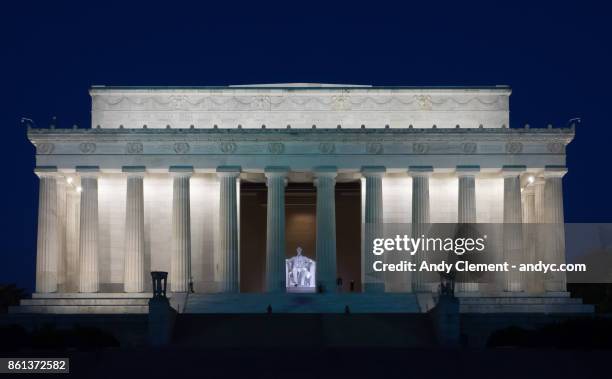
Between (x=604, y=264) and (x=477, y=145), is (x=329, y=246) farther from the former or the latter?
(x=604, y=264)

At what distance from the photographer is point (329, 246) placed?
73312mm

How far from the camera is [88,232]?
72.6 m

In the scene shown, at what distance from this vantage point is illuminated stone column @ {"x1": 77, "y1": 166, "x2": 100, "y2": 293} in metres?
72.6

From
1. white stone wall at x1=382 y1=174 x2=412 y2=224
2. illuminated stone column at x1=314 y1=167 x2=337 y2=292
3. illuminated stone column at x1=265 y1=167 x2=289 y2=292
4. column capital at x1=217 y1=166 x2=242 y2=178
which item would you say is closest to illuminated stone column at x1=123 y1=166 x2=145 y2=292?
column capital at x1=217 y1=166 x2=242 y2=178

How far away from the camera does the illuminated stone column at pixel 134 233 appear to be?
238ft

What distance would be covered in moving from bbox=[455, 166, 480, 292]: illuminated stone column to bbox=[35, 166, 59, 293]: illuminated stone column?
2944 centimetres

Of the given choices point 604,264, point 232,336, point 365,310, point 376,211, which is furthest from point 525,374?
point 604,264

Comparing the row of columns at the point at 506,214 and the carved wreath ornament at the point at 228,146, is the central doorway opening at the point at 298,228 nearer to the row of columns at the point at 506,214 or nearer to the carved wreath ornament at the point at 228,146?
the row of columns at the point at 506,214

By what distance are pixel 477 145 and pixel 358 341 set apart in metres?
23.7

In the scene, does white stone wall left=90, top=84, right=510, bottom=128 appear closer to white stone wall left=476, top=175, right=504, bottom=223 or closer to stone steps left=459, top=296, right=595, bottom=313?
white stone wall left=476, top=175, right=504, bottom=223

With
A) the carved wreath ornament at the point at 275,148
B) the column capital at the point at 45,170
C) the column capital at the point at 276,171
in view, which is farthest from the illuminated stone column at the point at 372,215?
the column capital at the point at 45,170

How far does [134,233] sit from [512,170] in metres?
27.9

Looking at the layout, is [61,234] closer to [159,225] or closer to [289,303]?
[159,225]

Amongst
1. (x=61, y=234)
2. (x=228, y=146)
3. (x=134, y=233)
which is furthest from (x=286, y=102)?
(x=61, y=234)
